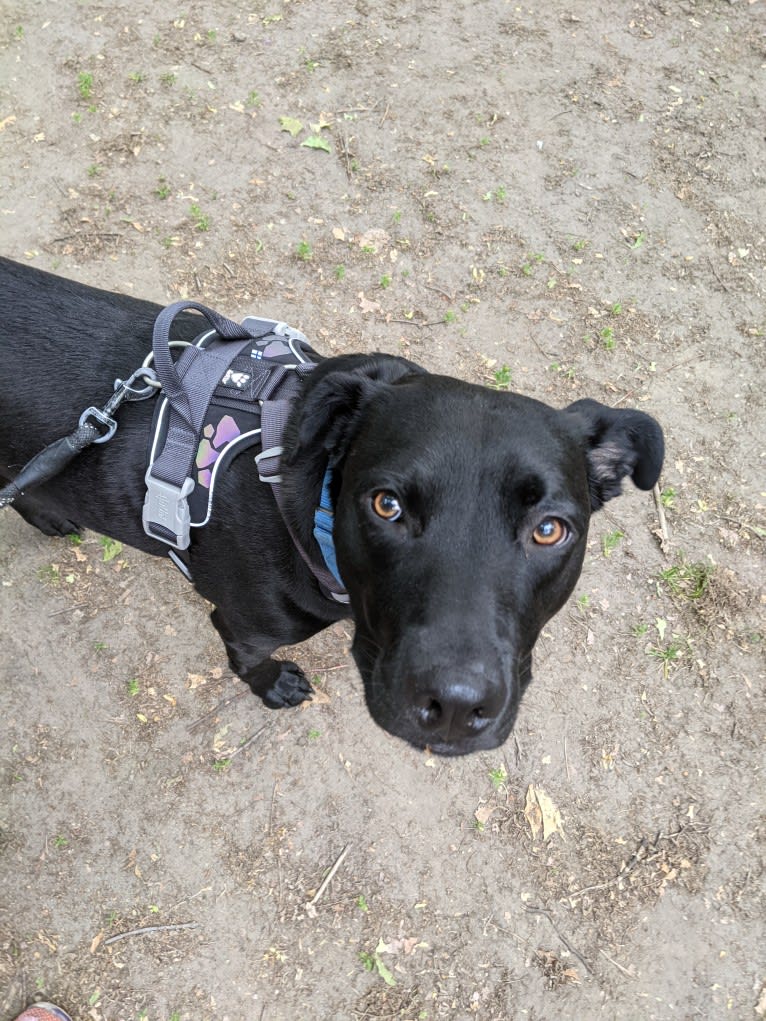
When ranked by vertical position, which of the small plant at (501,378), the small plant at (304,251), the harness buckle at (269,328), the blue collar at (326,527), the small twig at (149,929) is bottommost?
the small twig at (149,929)

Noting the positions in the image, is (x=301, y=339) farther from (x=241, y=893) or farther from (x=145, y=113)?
(x=145, y=113)

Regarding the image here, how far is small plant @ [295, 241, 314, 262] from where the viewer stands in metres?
5.22

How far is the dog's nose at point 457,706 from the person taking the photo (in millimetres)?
2045

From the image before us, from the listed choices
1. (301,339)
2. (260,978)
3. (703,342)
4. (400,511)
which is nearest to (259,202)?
(301,339)

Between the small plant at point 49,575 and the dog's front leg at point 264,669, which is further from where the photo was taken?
the small plant at point 49,575

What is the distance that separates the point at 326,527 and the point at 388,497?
0.39 metres

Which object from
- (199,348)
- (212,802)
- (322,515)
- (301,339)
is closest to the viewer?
(322,515)

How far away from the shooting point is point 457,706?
2057 mm

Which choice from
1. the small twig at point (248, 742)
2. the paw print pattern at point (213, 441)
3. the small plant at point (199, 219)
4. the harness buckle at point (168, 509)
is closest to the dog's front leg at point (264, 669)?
the small twig at point (248, 742)

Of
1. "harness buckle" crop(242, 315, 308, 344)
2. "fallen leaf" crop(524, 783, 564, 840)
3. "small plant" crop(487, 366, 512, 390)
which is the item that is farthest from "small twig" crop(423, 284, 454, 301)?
"fallen leaf" crop(524, 783, 564, 840)

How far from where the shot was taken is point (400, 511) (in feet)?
7.67

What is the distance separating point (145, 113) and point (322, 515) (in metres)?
4.71

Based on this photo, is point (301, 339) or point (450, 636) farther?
point (301, 339)

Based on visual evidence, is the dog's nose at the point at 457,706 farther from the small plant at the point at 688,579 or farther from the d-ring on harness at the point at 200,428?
the small plant at the point at 688,579
